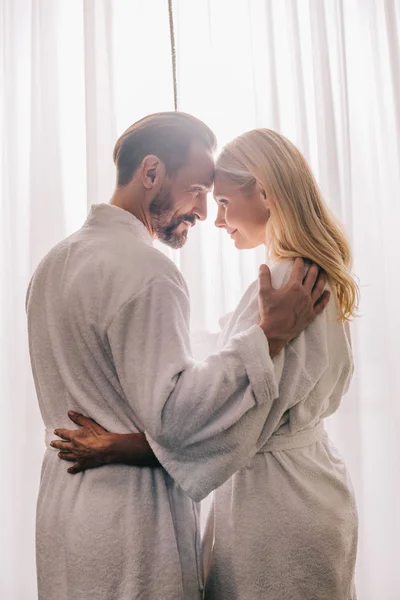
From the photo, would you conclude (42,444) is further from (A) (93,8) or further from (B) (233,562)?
(A) (93,8)

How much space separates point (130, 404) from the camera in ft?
3.60

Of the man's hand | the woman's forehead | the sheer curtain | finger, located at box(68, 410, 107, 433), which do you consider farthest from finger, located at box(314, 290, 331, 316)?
the sheer curtain

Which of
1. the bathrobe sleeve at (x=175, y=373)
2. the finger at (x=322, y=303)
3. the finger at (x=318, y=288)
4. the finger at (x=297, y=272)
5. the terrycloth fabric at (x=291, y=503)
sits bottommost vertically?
Result: the terrycloth fabric at (x=291, y=503)

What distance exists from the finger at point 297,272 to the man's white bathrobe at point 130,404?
128mm

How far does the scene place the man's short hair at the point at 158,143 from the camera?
A: 132 centimetres

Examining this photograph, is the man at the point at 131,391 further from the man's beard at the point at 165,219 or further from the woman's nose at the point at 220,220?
the woman's nose at the point at 220,220

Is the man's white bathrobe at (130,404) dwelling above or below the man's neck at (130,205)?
below

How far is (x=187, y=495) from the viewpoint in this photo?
116cm

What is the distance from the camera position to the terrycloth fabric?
3.65 feet

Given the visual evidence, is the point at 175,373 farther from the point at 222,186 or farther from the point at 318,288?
the point at 222,186

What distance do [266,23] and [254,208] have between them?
0.88 meters

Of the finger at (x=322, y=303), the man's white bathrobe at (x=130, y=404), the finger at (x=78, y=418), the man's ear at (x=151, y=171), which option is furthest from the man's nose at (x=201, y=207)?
the finger at (x=78, y=418)

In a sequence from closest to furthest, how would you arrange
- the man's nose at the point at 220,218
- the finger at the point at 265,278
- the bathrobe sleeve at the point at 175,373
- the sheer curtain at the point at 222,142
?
1. the bathrobe sleeve at the point at 175,373
2. the finger at the point at 265,278
3. the man's nose at the point at 220,218
4. the sheer curtain at the point at 222,142

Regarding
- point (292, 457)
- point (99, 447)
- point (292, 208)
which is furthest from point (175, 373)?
point (292, 208)
